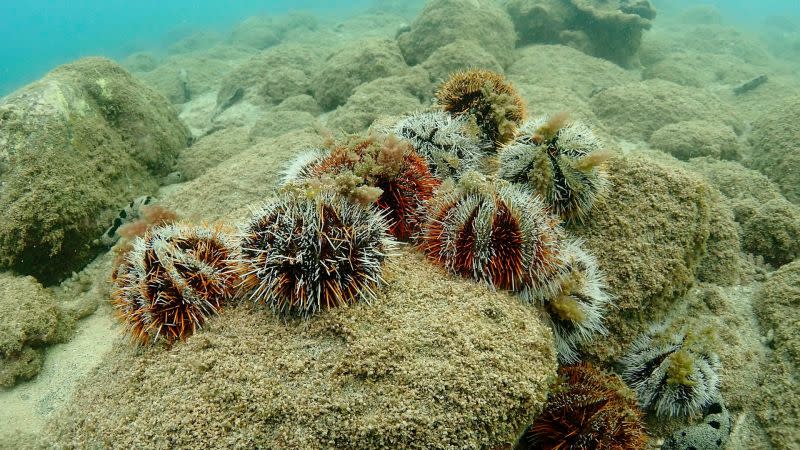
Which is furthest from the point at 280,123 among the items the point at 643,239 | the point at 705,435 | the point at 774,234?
the point at 705,435

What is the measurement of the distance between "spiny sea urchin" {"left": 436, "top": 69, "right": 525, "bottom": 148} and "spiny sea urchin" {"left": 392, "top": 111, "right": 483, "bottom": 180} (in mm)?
278

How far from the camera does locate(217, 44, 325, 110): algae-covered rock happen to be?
1235 centimetres

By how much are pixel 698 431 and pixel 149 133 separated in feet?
28.4

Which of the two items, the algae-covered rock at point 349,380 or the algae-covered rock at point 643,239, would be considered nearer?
the algae-covered rock at point 349,380

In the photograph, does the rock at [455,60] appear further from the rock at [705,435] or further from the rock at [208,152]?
the rock at [705,435]

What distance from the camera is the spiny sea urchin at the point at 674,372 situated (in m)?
3.78

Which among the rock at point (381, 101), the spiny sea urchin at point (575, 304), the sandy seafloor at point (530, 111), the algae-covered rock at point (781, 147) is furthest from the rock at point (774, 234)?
the rock at point (381, 101)

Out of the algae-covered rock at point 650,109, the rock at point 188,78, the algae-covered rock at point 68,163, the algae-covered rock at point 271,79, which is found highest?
the algae-covered rock at point 68,163

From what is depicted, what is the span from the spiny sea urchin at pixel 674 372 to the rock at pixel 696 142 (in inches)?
220

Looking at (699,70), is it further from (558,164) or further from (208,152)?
(208,152)

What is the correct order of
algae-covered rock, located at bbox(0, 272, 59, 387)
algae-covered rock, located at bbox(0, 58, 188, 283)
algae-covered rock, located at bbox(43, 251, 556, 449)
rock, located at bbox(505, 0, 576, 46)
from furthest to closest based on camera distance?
rock, located at bbox(505, 0, 576, 46) < algae-covered rock, located at bbox(0, 58, 188, 283) < algae-covered rock, located at bbox(0, 272, 59, 387) < algae-covered rock, located at bbox(43, 251, 556, 449)

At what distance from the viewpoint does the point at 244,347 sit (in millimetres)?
3172

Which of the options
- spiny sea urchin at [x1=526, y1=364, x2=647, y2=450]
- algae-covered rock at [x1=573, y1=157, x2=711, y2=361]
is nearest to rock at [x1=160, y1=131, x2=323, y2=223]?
algae-covered rock at [x1=573, y1=157, x2=711, y2=361]

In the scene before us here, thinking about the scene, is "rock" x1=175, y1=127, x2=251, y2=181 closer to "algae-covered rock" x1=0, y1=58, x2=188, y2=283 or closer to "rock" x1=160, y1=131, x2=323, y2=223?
"algae-covered rock" x1=0, y1=58, x2=188, y2=283
